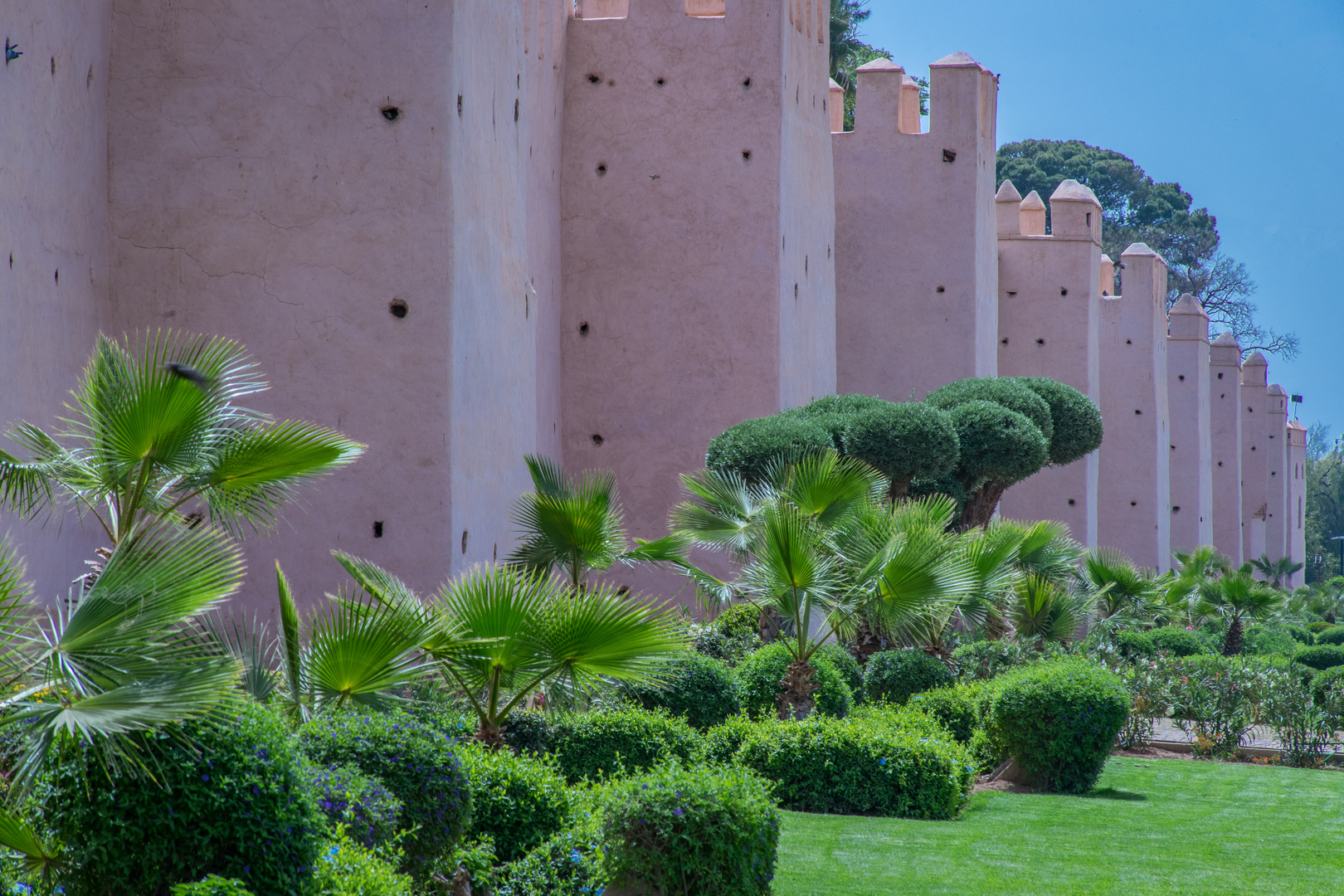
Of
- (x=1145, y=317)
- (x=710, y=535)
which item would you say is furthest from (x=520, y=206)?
(x=1145, y=317)

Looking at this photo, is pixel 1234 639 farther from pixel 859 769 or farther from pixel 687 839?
pixel 687 839

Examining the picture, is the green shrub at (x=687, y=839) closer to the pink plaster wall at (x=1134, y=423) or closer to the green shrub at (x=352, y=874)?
the green shrub at (x=352, y=874)

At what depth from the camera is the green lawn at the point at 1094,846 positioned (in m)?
7.44

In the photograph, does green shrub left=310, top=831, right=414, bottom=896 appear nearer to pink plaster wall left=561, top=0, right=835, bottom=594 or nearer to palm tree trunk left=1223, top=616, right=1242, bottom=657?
pink plaster wall left=561, top=0, right=835, bottom=594

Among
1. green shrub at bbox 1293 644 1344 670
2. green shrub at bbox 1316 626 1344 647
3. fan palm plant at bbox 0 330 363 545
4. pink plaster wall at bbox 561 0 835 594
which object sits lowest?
green shrub at bbox 1316 626 1344 647

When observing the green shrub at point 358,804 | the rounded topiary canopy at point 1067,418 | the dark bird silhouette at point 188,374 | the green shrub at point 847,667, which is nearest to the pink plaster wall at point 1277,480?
the rounded topiary canopy at point 1067,418

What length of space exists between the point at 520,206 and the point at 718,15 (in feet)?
20.4

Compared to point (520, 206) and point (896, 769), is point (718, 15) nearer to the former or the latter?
point (520, 206)

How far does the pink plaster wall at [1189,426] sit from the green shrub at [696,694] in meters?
29.3

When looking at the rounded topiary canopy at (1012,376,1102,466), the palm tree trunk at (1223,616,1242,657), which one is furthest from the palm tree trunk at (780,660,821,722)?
the palm tree trunk at (1223,616,1242,657)

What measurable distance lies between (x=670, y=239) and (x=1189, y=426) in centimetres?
2508

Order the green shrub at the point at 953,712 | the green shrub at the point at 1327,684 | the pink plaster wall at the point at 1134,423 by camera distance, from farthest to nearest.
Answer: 1. the pink plaster wall at the point at 1134,423
2. the green shrub at the point at 1327,684
3. the green shrub at the point at 953,712

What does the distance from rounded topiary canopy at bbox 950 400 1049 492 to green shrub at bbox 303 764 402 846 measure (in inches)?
557

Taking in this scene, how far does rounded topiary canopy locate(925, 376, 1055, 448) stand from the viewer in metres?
20.2
